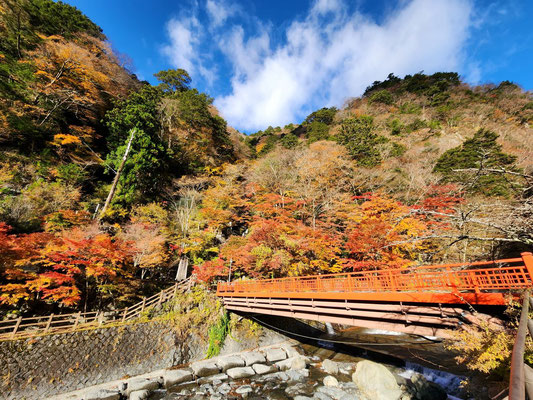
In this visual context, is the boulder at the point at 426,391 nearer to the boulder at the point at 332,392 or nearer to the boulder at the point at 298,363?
the boulder at the point at 332,392

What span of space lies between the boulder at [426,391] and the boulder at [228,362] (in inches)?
316

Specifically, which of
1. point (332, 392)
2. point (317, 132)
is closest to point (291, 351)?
point (332, 392)

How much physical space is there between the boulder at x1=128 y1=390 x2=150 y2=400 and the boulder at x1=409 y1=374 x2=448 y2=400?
10918mm

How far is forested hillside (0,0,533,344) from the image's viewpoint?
492 inches

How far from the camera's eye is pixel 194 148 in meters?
28.0

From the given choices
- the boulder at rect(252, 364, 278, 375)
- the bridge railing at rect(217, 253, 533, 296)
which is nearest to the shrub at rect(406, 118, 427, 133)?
the bridge railing at rect(217, 253, 533, 296)

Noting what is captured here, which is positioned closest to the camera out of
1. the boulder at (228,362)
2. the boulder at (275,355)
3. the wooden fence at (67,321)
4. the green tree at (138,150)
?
the wooden fence at (67,321)

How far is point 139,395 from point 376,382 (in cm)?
967

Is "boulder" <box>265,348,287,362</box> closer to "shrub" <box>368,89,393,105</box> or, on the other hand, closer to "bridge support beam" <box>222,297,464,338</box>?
"bridge support beam" <box>222,297,464,338</box>

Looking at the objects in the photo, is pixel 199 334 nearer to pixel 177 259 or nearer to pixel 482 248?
pixel 177 259

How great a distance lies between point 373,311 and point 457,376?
6.55 metres

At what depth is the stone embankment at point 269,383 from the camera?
28.9 feet

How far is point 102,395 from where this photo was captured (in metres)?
→ 8.72

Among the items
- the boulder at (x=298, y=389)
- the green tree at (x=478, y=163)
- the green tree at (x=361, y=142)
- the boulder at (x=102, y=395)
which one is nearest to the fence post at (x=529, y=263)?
the boulder at (x=298, y=389)
